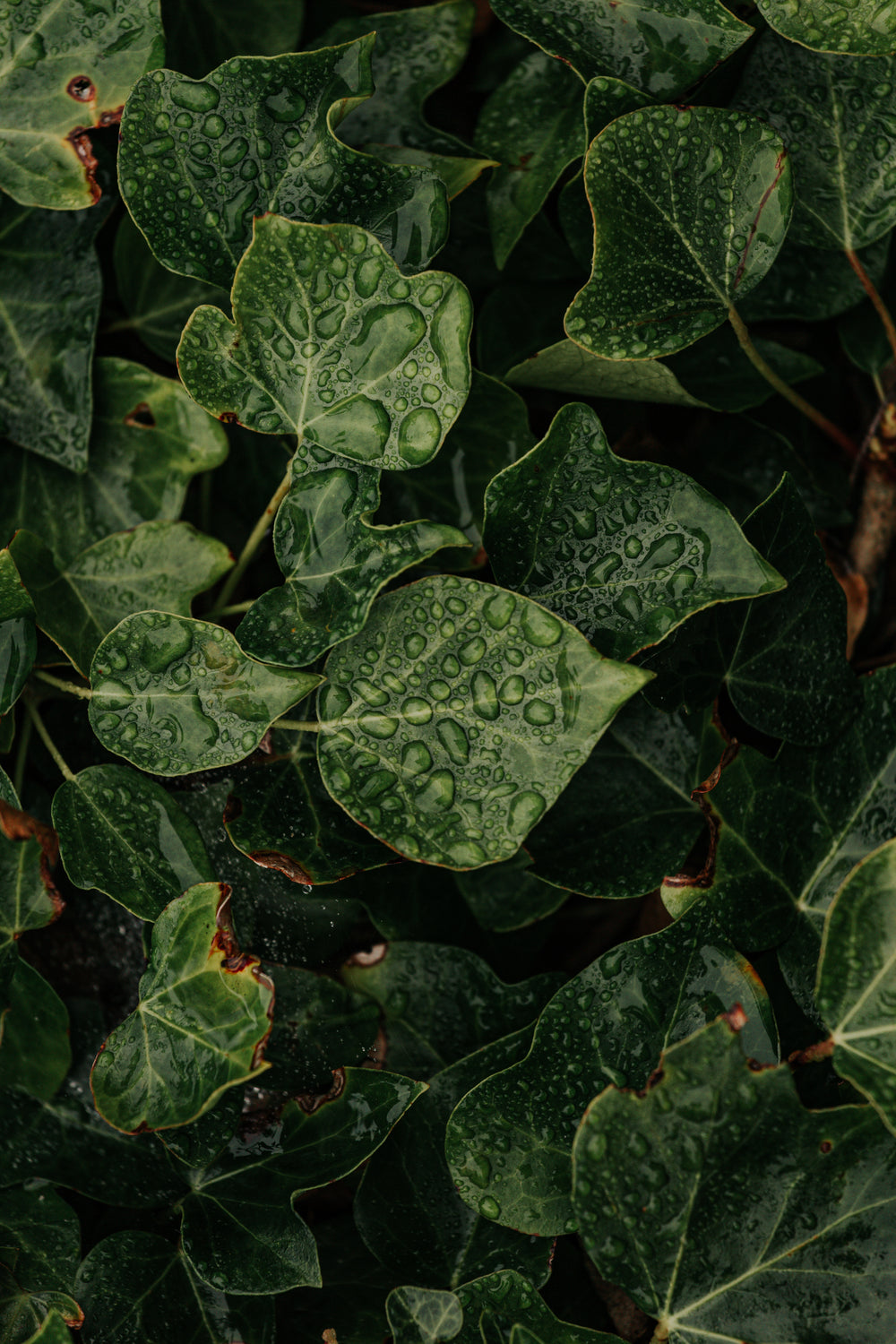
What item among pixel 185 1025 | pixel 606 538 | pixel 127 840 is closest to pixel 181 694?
pixel 127 840

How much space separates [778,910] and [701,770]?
0.16 metres

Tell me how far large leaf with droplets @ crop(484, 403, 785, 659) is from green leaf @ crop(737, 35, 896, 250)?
0.41 m

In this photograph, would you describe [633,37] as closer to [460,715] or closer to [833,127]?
[833,127]

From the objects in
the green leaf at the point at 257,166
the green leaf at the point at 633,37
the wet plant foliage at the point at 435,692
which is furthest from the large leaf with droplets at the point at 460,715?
the green leaf at the point at 633,37

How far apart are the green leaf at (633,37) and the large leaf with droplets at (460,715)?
554 millimetres

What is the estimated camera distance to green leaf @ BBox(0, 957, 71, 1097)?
1.06 m

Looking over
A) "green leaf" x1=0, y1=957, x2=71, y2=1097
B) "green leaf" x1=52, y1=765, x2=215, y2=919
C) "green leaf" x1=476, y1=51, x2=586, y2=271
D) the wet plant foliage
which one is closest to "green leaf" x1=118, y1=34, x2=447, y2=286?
the wet plant foliage

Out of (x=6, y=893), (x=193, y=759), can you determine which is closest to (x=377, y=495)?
(x=193, y=759)

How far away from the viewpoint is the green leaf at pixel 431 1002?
109 cm

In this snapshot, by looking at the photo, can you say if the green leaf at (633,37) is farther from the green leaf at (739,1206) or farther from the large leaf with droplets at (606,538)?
the green leaf at (739,1206)

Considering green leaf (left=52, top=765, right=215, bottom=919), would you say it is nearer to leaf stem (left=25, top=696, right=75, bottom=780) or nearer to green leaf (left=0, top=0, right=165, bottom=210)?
leaf stem (left=25, top=696, right=75, bottom=780)

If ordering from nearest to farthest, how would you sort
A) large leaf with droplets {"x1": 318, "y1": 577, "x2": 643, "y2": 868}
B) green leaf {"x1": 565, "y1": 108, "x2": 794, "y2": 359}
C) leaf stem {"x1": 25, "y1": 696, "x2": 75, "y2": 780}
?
large leaf with droplets {"x1": 318, "y1": 577, "x2": 643, "y2": 868}, green leaf {"x1": 565, "y1": 108, "x2": 794, "y2": 359}, leaf stem {"x1": 25, "y1": 696, "x2": 75, "y2": 780}

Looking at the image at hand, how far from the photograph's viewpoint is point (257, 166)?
98cm

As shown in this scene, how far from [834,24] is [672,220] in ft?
0.73
